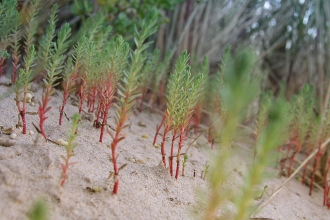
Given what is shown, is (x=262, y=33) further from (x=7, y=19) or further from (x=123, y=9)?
(x=7, y=19)

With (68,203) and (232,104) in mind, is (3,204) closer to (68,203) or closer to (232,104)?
(68,203)

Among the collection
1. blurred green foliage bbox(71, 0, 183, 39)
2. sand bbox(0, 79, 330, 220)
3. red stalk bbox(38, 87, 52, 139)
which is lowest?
sand bbox(0, 79, 330, 220)

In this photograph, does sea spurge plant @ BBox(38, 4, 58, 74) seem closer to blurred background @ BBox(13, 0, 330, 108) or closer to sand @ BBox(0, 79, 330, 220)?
sand @ BBox(0, 79, 330, 220)

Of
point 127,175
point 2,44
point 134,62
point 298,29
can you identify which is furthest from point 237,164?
point 298,29

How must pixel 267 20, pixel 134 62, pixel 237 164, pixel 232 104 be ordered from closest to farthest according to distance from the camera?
pixel 232 104 < pixel 134 62 < pixel 237 164 < pixel 267 20

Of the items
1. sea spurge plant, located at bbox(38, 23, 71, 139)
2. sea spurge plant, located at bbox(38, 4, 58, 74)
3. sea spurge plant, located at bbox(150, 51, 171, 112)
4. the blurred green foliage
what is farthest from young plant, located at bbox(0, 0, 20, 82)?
sea spurge plant, located at bbox(150, 51, 171, 112)

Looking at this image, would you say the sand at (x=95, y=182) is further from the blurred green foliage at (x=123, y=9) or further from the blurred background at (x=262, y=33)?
the blurred background at (x=262, y=33)

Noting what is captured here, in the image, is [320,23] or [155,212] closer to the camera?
[155,212]

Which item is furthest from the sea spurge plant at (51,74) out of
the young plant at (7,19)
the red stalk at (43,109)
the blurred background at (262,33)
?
the blurred background at (262,33)
